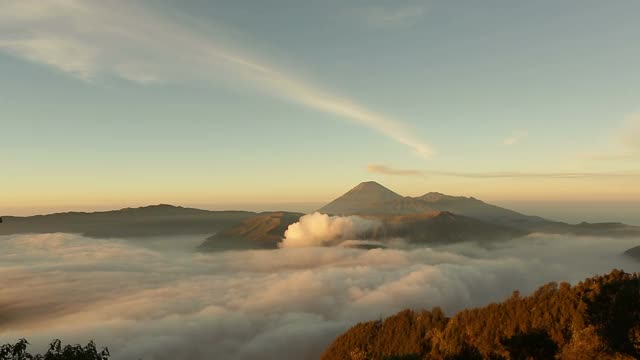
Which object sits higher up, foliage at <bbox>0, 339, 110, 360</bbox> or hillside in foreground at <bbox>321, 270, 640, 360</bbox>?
foliage at <bbox>0, 339, 110, 360</bbox>

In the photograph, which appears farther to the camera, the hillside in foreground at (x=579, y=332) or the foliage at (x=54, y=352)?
the hillside in foreground at (x=579, y=332)

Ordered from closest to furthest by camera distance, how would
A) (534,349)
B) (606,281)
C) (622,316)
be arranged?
(534,349) → (622,316) → (606,281)

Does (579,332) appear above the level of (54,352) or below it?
below

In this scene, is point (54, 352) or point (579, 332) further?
point (579, 332)

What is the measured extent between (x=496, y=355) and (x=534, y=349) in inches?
719

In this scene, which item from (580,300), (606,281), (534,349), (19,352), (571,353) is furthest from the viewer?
(606,281)

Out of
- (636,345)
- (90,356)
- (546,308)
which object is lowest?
(546,308)

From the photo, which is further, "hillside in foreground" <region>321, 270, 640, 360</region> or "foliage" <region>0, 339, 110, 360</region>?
"hillside in foreground" <region>321, 270, 640, 360</region>

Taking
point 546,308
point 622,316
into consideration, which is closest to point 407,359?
point 622,316

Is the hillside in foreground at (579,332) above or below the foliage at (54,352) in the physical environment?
below

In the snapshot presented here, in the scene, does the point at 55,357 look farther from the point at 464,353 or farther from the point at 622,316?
the point at 622,316

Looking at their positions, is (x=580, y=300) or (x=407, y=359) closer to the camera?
(x=407, y=359)

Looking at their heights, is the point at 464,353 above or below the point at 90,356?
below

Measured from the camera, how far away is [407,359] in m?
81.9
